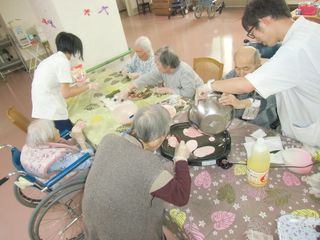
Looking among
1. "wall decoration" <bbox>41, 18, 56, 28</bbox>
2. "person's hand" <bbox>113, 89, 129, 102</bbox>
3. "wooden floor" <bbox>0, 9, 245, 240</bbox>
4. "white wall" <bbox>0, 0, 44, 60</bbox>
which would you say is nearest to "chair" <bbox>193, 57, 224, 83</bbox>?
"person's hand" <bbox>113, 89, 129, 102</bbox>

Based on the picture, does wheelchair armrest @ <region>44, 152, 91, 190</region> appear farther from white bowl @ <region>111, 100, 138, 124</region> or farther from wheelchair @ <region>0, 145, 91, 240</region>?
white bowl @ <region>111, 100, 138, 124</region>

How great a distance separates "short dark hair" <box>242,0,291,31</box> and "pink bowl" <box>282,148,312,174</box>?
64 centimetres

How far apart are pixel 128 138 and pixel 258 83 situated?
2.00 ft

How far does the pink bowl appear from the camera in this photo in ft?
3.58

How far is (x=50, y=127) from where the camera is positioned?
1622 mm

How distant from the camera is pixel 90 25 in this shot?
283 cm

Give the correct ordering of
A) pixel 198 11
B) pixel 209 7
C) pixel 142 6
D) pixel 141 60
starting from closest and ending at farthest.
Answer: pixel 141 60, pixel 209 7, pixel 198 11, pixel 142 6

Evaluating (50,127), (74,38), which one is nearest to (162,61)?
(74,38)

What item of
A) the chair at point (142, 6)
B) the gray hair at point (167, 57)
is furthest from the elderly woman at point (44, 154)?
the chair at point (142, 6)

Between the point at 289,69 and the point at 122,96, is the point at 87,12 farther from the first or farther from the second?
the point at 289,69

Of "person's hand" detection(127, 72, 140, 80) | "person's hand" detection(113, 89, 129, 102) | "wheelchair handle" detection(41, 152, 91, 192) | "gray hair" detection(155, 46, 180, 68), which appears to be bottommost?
"wheelchair handle" detection(41, 152, 91, 192)

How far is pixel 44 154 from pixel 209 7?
595 centimetres

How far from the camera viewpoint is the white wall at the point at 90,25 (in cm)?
261

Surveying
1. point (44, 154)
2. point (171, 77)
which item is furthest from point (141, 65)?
point (44, 154)
